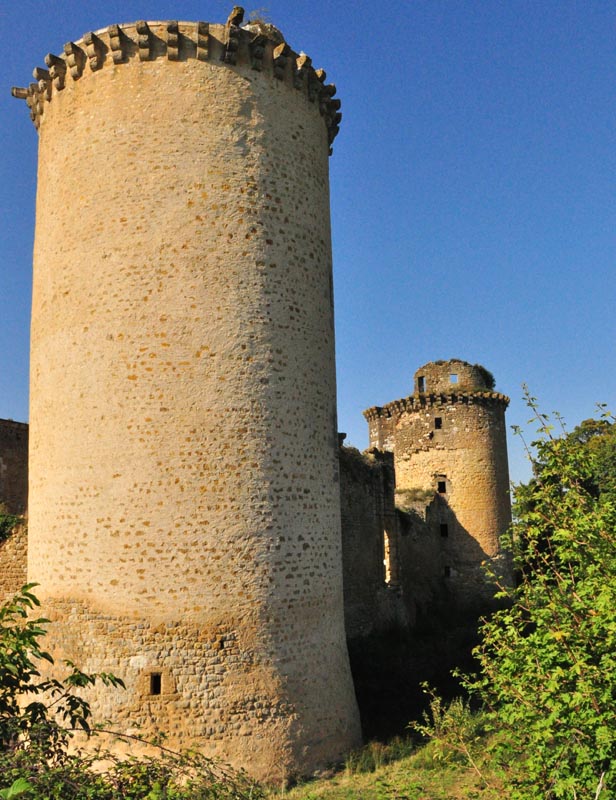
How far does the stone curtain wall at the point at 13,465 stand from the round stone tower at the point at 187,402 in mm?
6520

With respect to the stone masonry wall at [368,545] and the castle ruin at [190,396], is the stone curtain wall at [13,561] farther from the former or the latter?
the stone masonry wall at [368,545]

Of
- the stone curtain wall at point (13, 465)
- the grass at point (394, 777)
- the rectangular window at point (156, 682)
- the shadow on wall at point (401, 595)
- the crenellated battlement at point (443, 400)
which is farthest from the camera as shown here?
the crenellated battlement at point (443, 400)

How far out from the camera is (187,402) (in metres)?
8.27

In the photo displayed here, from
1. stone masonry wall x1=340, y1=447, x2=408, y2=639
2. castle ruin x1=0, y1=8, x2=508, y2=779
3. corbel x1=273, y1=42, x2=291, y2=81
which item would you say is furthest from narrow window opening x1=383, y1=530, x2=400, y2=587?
corbel x1=273, y1=42, x2=291, y2=81

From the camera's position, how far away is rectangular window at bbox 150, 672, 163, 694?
776 centimetres

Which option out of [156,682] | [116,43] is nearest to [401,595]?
[156,682]

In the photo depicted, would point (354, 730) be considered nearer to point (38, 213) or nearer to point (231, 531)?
point (231, 531)

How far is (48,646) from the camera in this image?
8438 mm

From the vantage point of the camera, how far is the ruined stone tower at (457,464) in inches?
852

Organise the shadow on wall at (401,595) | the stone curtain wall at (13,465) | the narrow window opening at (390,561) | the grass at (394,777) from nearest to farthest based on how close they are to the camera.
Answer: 1. the grass at (394,777)
2. the shadow on wall at (401,595)
3. the stone curtain wall at (13,465)
4. the narrow window opening at (390,561)

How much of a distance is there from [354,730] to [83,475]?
4.83m

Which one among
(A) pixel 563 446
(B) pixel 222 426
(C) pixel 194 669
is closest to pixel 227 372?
(B) pixel 222 426

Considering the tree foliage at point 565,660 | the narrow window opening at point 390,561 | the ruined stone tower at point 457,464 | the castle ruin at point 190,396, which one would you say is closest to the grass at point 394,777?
the castle ruin at point 190,396

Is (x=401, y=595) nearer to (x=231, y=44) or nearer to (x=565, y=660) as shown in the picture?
(x=565, y=660)
